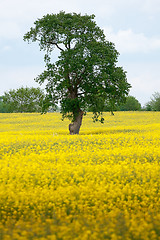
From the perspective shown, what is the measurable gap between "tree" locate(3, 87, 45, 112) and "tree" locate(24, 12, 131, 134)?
66.5 metres

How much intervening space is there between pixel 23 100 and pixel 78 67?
72171 mm

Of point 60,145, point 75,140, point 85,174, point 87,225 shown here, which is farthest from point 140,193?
point 75,140

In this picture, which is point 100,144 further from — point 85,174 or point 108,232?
point 108,232

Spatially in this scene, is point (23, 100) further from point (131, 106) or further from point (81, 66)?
point (81, 66)

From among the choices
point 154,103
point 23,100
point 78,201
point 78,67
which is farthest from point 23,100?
point 78,201

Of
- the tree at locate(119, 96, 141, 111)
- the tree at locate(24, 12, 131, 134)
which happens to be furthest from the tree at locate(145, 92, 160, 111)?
the tree at locate(24, 12, 131, 134)

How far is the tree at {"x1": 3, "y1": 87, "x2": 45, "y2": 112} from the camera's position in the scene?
93.0 m

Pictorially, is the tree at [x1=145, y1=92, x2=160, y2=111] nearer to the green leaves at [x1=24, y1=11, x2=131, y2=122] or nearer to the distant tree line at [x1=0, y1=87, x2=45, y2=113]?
the distant tree line at [x1=0, y1=87, x2=45, y2=113]

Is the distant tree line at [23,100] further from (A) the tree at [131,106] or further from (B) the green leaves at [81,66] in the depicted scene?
(B) the green leaves at [81,66]

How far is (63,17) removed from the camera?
A: 86.7 ft

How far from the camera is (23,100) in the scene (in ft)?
309

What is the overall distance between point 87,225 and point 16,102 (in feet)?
297

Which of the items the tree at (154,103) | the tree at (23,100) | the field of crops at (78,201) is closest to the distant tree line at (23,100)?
the tree at (23,100)

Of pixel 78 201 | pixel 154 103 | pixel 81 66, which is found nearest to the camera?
pixel 78 201
